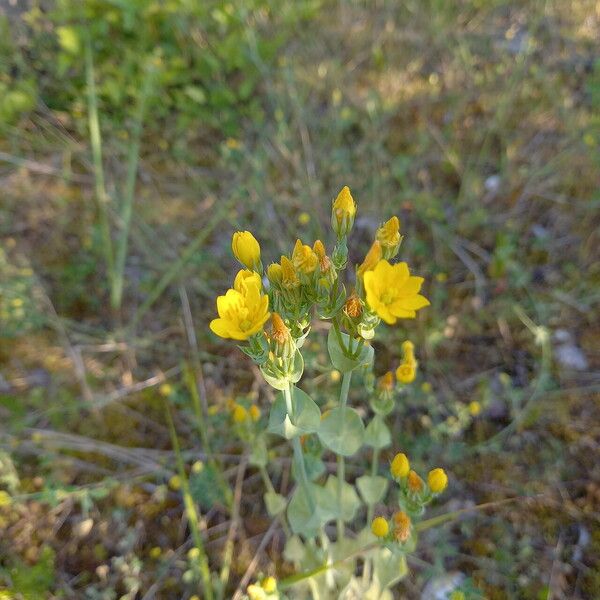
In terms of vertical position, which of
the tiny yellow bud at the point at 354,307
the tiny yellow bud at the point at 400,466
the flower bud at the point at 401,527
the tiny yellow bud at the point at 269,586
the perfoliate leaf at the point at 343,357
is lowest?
the tiny yellow bud at the point at 269,586

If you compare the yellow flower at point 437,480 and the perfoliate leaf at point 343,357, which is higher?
the perfoliate leaf at point 343,357

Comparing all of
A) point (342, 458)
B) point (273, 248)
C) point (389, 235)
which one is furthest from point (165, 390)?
point (389, 235)

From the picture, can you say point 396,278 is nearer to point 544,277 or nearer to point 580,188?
point 544,277

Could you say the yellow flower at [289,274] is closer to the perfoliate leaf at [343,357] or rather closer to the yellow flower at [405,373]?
the perfoliate leaf at [343,357]

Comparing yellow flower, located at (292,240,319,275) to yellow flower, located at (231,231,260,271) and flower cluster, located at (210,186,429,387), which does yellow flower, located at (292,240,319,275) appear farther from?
yellow flower, located at (231,231,260,271)

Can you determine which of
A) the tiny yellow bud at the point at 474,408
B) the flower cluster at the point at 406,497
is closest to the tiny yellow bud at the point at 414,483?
the flower cluster at the point at 406,497

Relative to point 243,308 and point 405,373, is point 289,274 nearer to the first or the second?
point 243,308

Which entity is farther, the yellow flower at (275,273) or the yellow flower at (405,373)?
the yellow flower at (405,373)

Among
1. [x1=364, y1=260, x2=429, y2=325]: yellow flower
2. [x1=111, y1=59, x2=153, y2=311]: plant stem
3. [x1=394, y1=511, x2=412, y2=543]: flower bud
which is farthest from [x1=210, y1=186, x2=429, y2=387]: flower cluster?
[x1=111, y1=59, x2=153, y2=311]: plant stem
